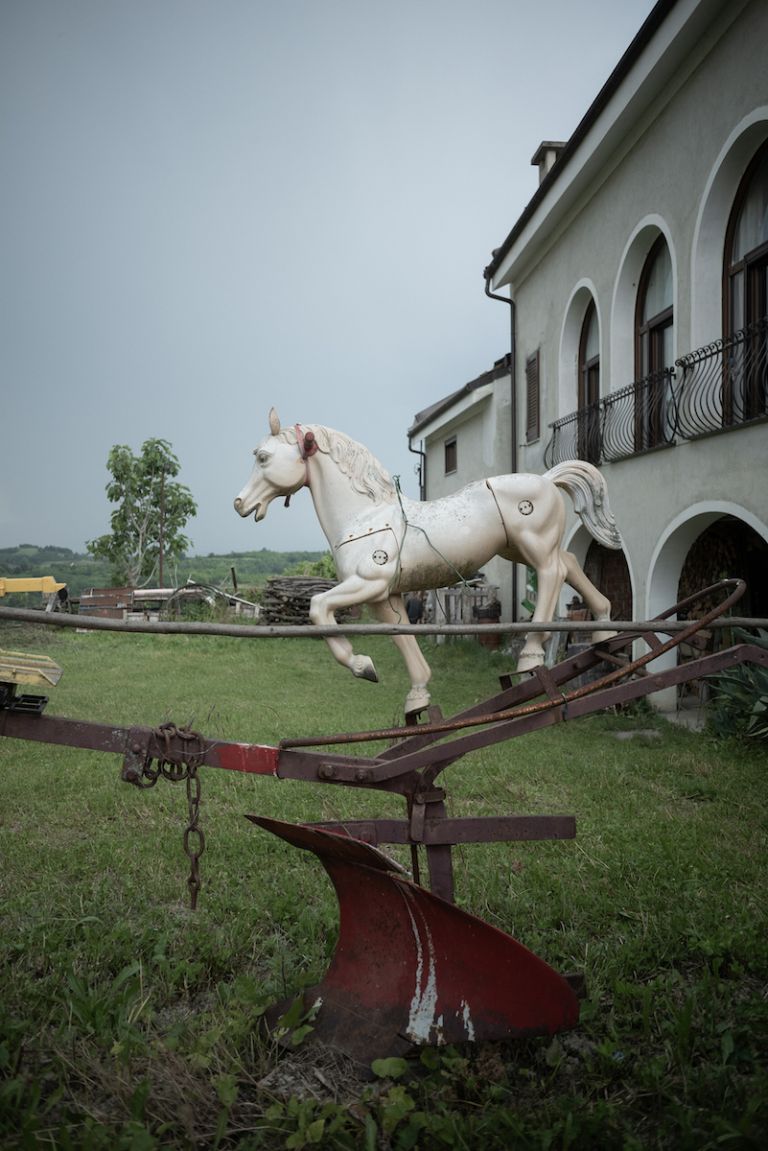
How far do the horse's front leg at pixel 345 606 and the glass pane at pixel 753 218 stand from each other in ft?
18.2

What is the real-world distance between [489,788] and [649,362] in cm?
521

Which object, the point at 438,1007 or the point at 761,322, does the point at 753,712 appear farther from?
the point at 438,1007

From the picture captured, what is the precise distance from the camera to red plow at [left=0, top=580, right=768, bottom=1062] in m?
2.28

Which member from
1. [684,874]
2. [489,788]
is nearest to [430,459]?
[489,788]

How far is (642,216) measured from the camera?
7.57 m

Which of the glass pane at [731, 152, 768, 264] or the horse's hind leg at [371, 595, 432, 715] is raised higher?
the glass pane at [731, 152, 768, 264]

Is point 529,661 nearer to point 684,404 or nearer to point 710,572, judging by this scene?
point 684,404

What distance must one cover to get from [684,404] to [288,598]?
1051 centimetres

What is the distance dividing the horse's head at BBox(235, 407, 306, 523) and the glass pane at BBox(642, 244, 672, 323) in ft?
21.2

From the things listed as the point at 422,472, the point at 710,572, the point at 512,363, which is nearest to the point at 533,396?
the point at 512,363

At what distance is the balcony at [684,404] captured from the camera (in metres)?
6.00

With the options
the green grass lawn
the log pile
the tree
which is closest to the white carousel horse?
the green grass lawn

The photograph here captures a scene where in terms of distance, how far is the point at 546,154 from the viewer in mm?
11469

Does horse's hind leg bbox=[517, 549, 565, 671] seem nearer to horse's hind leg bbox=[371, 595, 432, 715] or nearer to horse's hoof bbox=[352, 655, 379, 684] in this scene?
horse's hind leg bbox=[371, 595, 432, 715]
